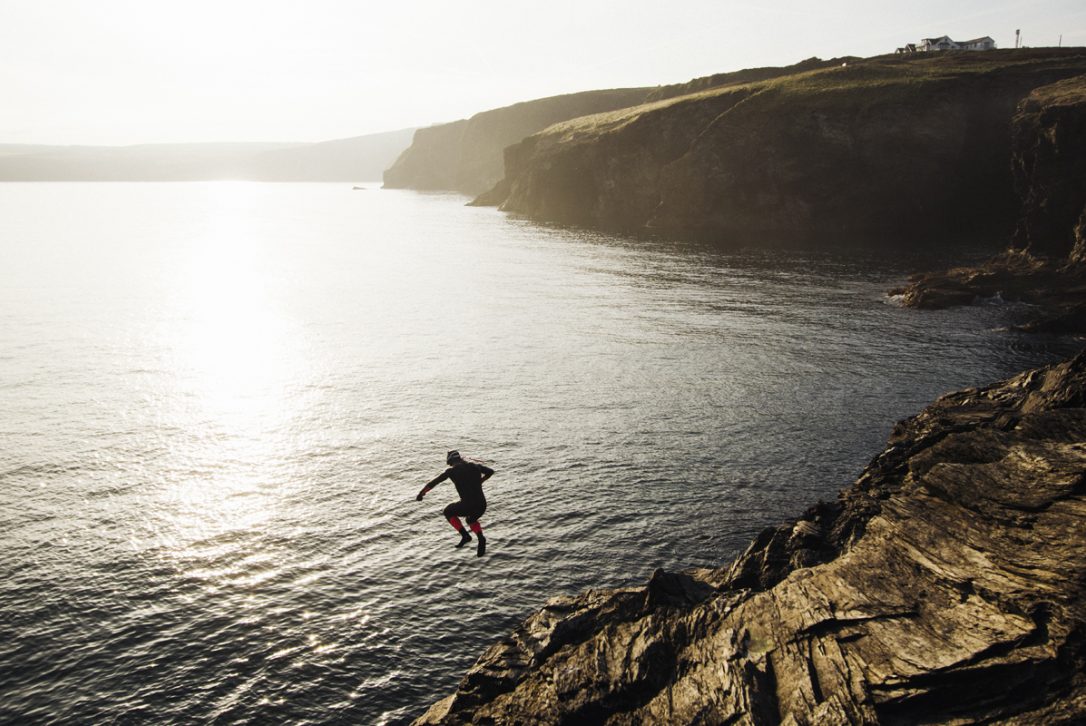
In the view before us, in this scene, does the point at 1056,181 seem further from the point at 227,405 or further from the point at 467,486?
the point at 227,405

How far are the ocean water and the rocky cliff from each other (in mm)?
4691

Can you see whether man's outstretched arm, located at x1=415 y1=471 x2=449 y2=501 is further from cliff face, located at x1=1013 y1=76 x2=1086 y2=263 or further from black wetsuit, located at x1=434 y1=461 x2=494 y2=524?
cliff face, located at x1=1013 y1=76 x2=1086 y2=263

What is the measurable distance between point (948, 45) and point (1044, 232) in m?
106

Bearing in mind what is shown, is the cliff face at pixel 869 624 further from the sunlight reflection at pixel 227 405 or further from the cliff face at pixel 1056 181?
the cliff face at pixel 1056 181

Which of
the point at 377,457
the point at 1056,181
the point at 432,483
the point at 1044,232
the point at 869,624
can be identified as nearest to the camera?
the point at 869,624

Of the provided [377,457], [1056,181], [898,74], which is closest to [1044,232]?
[1056,181]

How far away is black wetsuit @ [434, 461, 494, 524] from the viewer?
23.2 m

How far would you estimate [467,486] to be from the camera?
2352cm

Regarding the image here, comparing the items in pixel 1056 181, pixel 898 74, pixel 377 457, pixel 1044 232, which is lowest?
pixel 377 457

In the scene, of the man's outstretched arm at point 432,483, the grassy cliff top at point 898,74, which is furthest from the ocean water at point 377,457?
the grassy cliff top at point 898,74


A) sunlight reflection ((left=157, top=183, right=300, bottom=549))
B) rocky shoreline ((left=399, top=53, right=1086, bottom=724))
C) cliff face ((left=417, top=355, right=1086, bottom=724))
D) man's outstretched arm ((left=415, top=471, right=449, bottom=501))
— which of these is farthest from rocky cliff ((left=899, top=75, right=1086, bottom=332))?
man's outstretched arm ((left=415, top=471, right=449, bottom=501))

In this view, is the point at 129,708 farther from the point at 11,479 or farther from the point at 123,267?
the point at 123,267

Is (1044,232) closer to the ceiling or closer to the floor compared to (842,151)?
closer to the floor

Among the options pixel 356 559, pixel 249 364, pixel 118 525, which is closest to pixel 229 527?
pixel 118 525
